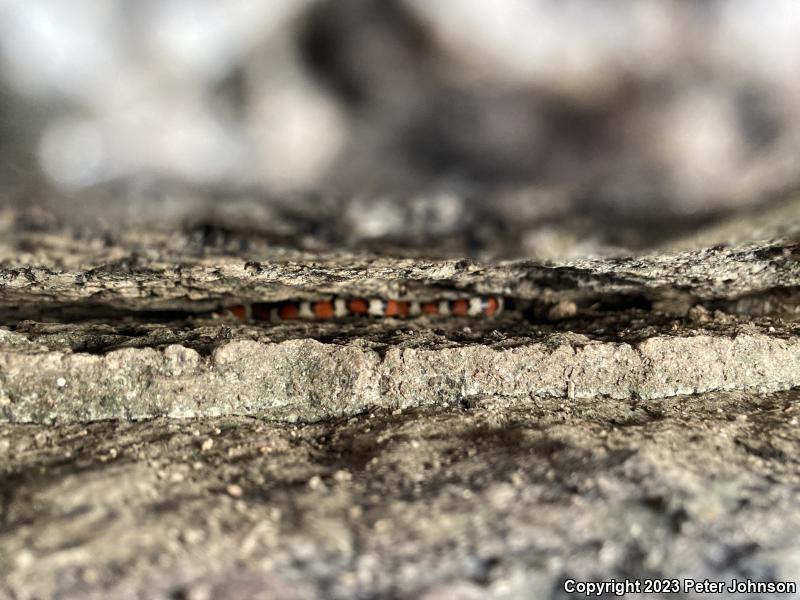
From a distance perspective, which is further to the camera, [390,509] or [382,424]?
[382,424]

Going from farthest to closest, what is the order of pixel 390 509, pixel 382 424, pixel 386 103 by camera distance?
1. pixel 382 424
2. pixel 390 509
3. pixel 386 103

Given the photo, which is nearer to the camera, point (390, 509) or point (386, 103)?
point (386, 103)

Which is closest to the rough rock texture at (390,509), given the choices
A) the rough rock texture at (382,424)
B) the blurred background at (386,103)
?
the rough rock texture at (382,424)

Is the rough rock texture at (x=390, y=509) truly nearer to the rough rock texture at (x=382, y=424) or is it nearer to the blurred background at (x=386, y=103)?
the rough rock texture at (x=382, y=424)

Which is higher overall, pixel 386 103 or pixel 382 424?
pixel 386 103

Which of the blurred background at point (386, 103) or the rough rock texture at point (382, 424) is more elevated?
the blurred background at point (386, 103)

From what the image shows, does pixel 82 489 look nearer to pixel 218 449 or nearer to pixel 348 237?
pixel 218 449

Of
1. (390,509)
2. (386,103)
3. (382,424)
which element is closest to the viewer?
(386,103)

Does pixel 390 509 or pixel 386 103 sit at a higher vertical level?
pixel 386 103

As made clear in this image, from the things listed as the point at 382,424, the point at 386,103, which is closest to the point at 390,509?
the point at 382,424

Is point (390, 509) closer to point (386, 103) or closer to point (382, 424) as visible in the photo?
point (382, 424)
